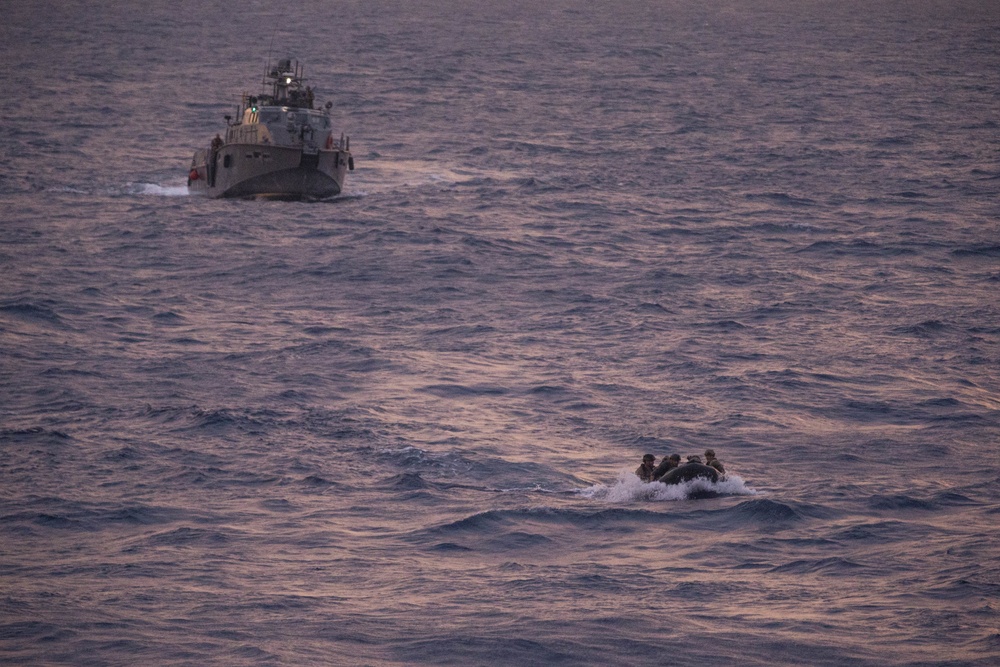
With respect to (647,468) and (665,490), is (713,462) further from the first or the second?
(647,468)

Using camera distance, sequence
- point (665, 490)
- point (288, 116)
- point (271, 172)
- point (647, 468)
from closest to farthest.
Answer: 1. point (665, 490)
2. point (647, 468)
3. point (288, 116)
4. point (271, 172)

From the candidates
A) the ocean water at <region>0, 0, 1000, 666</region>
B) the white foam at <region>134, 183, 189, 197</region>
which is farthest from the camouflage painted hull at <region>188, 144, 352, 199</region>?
the white foam at <region>134, 183, 189, 197</region>

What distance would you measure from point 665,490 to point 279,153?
36977 mm

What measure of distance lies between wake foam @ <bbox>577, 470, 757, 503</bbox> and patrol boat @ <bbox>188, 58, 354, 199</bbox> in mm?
35792

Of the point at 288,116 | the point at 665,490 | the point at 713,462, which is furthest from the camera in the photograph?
the point at 288,116

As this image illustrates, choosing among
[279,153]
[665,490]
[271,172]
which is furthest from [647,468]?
[271,172]

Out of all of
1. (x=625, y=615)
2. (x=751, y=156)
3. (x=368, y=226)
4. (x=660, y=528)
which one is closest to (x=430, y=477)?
(x=660, y=528)

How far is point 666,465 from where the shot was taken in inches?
1121

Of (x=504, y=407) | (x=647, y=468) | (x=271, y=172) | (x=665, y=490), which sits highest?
(x=271, y=172)

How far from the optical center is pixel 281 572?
79.7 ft

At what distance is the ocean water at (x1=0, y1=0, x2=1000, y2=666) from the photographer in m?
22.5

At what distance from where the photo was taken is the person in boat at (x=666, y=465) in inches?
1115

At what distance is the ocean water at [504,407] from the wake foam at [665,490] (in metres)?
0.07

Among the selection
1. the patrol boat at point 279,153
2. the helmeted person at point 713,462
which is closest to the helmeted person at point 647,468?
the helmeted person at point 713,462
